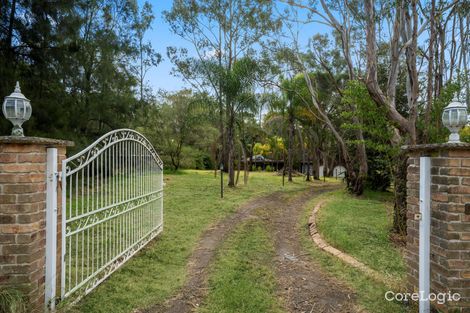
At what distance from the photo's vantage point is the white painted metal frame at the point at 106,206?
286 centimetres

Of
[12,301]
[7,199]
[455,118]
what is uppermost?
[455,118]

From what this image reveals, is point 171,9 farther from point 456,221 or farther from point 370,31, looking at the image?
point 456,221

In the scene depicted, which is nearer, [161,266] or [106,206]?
[106,206]

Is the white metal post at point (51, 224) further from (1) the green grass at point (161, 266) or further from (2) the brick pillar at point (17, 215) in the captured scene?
(1) the green grass at point (161, 266)

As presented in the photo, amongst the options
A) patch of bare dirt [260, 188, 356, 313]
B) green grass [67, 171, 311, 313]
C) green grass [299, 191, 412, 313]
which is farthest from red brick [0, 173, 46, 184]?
green grass [299, 191, 412, 313]

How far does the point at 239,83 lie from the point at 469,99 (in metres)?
6.77

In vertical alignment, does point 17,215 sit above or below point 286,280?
above

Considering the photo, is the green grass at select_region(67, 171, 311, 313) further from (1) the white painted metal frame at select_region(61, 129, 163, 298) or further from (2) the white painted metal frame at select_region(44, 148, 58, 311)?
(2) the white painted metal frame at select_region(44, 148, 58, 311)

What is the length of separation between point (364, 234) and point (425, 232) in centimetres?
279

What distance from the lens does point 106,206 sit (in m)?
3.41

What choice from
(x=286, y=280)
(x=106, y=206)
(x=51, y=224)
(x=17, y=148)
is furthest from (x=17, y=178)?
(x=286, y=280)

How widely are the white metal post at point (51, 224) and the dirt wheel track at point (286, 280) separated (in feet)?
2.71

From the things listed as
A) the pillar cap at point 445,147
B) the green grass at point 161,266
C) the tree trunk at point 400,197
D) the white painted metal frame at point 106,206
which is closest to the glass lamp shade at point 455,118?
the pillar cap at point 445,147

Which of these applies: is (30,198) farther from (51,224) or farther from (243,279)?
(243,279)
